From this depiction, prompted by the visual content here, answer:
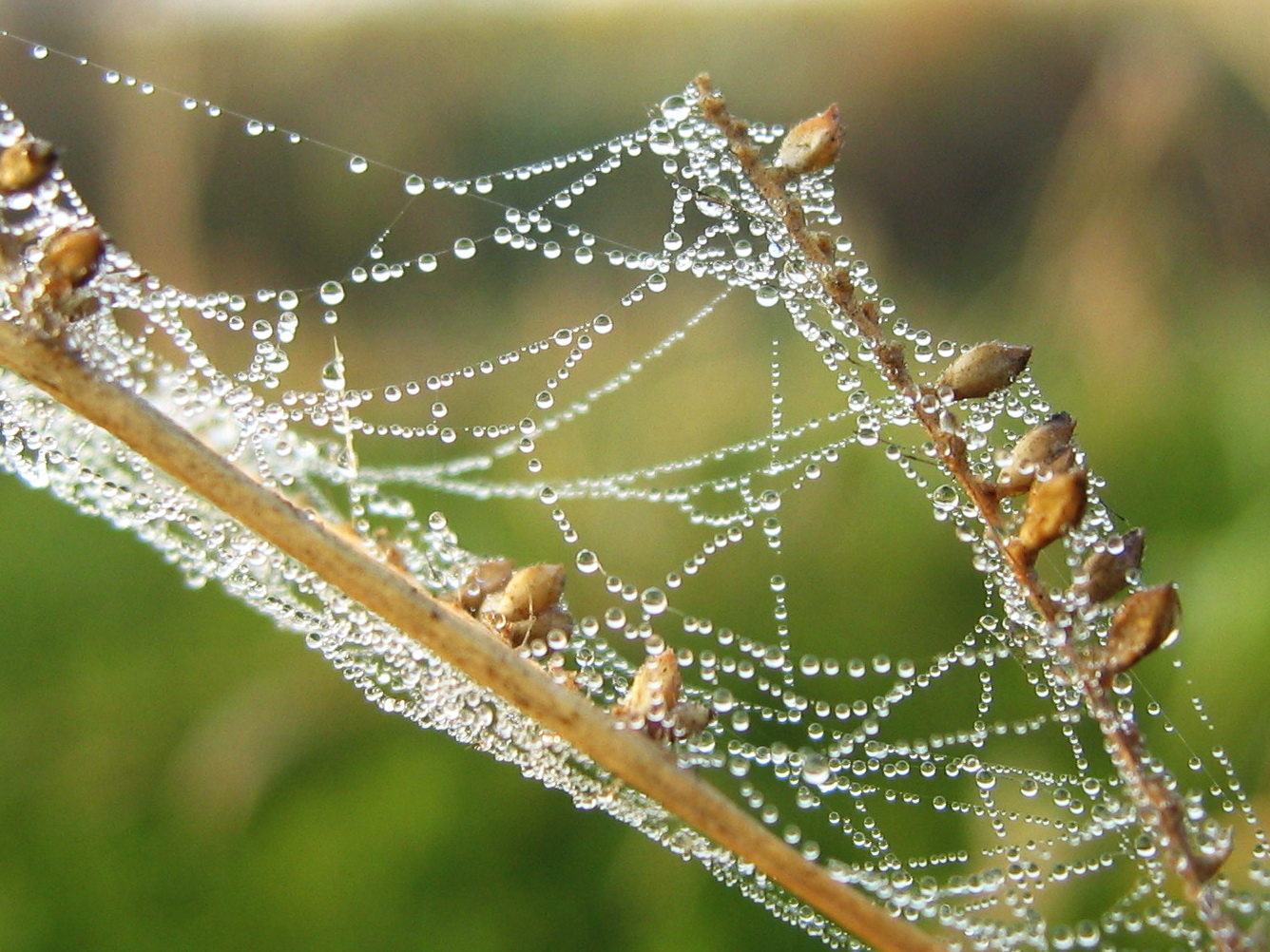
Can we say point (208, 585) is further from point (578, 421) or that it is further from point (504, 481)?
point (578, 421)

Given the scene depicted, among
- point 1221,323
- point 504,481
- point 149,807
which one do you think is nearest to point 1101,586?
point 149,807

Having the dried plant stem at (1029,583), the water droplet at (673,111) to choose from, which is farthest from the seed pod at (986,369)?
the water droplet at (673,111)

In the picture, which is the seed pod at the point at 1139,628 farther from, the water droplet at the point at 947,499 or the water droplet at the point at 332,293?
the water droplet at the point at 332,293

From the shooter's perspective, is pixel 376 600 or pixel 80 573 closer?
pixel 376 600

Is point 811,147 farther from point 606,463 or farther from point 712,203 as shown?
point 606,463

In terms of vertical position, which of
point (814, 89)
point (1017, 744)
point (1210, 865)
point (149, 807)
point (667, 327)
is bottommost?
point (1017, 744)
